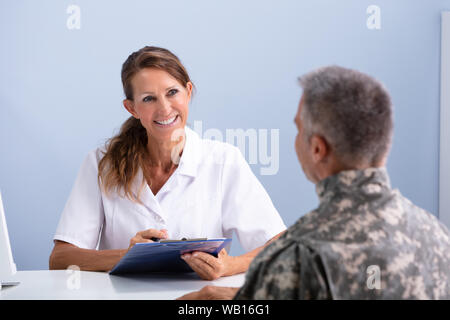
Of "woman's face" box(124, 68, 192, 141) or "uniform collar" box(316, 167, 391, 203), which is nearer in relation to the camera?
"uniform collar" box(316, 167, 391, 203)

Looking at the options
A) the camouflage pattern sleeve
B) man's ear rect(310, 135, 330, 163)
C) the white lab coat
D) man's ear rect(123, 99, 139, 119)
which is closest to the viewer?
the camouflage pattern sleeve

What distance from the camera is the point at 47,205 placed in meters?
3.60

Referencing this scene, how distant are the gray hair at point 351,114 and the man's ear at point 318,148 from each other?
0.04ft

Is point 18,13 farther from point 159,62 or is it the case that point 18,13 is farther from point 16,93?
point 159,62

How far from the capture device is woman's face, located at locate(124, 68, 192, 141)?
6.96ft

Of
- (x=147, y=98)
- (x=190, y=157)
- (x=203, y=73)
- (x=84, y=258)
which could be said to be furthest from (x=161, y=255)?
(x=203, y=73)

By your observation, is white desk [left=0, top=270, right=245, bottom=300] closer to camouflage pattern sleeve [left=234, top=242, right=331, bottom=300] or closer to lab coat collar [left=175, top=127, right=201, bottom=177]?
lab coat collar [left=175, top=127, right=201, bottom=177]

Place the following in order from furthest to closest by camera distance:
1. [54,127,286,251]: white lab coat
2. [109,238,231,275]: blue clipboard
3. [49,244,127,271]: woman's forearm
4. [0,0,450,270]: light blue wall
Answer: [0,0,450,270]: light blue wall < [54,127,286,251]: white lab coat < [49,244,127,271]: woman's forearm < [109,238,231,275]: blue clipboard

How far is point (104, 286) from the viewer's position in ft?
5.33

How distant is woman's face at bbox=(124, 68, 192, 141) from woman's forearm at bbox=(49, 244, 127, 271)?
1.76ft

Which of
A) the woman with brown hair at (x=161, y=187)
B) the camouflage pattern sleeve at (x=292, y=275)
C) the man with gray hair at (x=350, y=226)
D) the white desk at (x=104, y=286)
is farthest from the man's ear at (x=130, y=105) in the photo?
the camouflage pattern sleeve at (x=292, y=275)

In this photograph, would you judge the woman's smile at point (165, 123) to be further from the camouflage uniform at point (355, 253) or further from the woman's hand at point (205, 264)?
the camouflage uniform at point (355, 253)

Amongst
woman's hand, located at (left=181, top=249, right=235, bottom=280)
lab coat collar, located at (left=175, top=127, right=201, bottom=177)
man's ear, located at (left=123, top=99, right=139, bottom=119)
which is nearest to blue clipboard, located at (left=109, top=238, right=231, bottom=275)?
woman's hand, located at (left=181, top=249, right=235, bottom=280)
